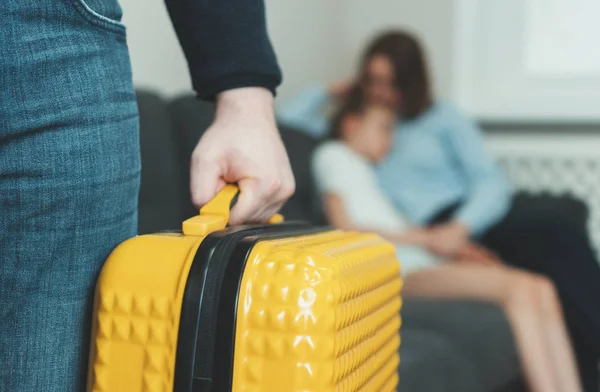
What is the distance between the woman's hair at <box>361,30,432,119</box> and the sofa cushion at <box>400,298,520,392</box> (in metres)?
0.88

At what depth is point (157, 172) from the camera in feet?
5.55

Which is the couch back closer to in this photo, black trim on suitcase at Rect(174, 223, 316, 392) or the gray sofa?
the gray sofa

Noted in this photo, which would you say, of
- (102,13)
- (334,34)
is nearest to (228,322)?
(102,13)

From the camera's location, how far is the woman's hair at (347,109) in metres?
2.49

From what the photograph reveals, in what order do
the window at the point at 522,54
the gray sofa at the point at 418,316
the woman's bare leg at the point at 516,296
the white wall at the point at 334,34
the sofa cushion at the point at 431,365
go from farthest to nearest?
the window at the point at 522,54 < the white wall at the point at 334,34 < the woman's bare leg at the point at 516,296 < the gray sofa at the point at 418,316 < the sofa cushion at the point at 431,365

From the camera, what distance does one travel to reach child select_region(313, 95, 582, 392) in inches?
73.4

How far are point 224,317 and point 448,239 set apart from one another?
1835 millimetres

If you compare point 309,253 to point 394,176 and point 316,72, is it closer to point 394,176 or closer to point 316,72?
point 394,176

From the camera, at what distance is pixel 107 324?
55 cm

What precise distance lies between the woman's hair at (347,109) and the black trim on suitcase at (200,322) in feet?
6.44

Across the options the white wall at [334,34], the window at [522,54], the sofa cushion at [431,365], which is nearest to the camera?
the sofa cushion at [431,365]

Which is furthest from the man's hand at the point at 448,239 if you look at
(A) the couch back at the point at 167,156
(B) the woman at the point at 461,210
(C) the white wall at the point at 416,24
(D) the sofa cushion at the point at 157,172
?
(D) the sofa cushion at the point at 157,172

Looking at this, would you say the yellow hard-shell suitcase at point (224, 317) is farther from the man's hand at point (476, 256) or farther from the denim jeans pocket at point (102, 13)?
the man's hand at point (476, 256)

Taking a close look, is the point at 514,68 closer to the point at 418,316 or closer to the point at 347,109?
the point at 347,109
